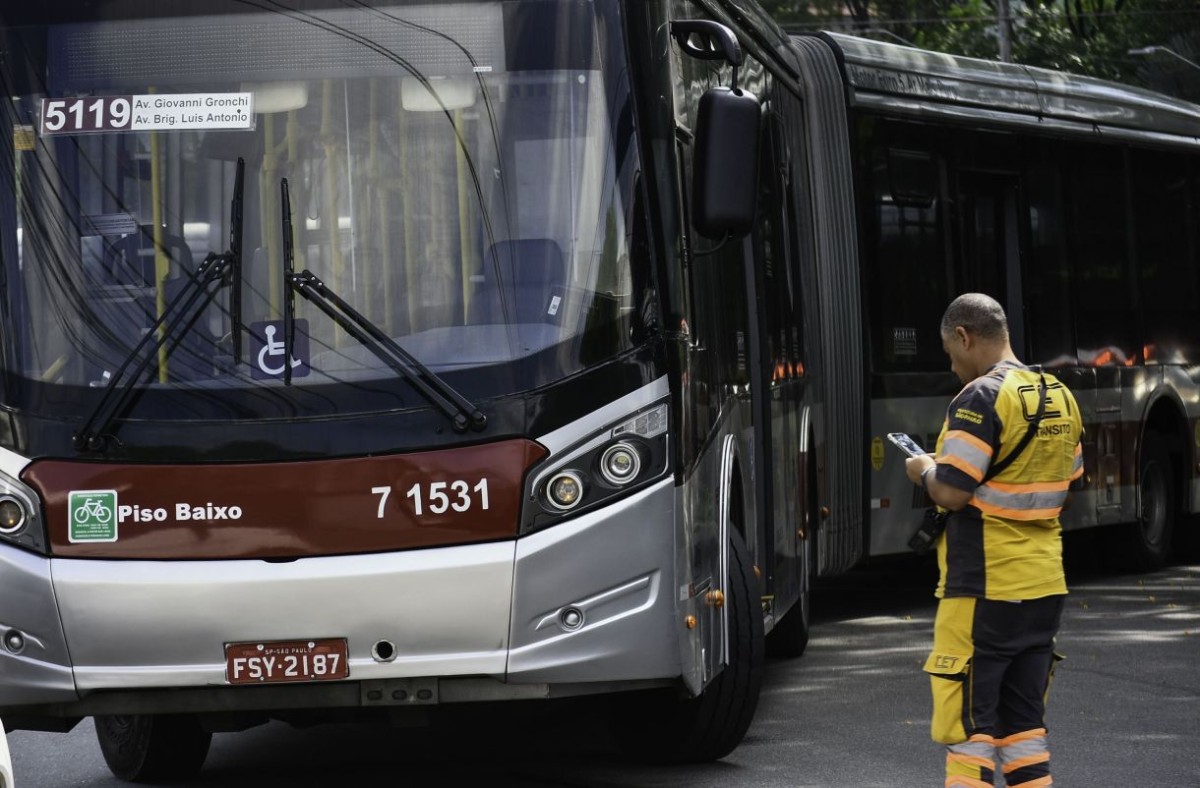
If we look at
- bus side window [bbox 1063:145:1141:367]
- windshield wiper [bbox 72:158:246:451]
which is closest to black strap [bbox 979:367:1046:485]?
windshield wiper [bbox 72:158:246:451]

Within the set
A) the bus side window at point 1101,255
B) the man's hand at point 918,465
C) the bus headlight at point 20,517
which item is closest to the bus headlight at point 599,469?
the man's hand at point 918,465

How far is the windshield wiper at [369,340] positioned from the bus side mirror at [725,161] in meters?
0.99

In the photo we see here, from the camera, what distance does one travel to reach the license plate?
6.40 metres

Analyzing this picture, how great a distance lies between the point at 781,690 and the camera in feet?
32.6

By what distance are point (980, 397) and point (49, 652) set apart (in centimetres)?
295

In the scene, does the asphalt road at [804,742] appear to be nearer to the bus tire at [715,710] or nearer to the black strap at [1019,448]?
the bus tire at [715,710]

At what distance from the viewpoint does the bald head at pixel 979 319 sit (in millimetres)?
6352

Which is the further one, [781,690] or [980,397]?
[781,690]

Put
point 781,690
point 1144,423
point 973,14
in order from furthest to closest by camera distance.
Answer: point 973,14 → point 1144,423 → point 781,690

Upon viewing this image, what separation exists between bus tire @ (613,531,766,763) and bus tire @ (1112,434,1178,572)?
7.83 meters

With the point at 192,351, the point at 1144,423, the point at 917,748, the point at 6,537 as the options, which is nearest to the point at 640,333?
the point at 192,351

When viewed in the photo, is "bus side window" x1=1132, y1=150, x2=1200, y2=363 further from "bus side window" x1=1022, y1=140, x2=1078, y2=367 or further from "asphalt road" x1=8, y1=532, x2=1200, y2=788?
"asphalt road" x1=8, y1=532, x2=1200, y2=788

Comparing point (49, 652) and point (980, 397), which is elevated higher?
point (980, 397)

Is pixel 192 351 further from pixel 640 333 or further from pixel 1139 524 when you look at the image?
pixel 1139 524
